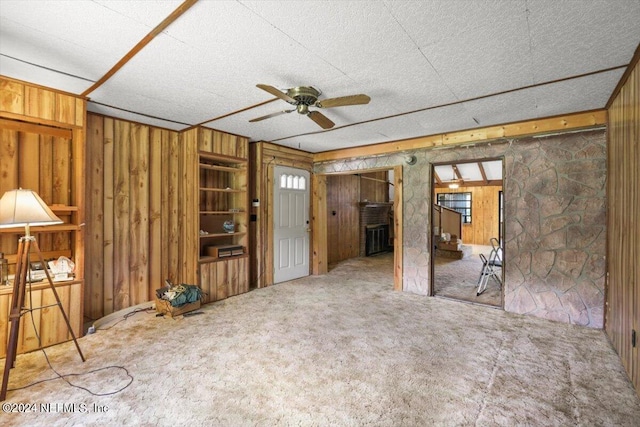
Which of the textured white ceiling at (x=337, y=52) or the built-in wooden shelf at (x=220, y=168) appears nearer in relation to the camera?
the textured white ceiling at (x=337, y=52)

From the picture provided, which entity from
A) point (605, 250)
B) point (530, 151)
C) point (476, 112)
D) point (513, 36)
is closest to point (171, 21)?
point (513, 36)

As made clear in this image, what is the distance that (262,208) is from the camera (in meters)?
4.87

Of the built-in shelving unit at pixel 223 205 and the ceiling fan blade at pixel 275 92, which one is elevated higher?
the ceiling fan blade at pixel 275 92

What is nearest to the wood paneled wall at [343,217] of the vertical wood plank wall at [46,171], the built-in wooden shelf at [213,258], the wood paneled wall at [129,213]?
the built-in wooden shelf at [213,258]

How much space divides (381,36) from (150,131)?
3398 mm

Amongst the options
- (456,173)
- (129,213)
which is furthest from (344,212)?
(456,173)

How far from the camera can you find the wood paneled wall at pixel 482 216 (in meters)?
9.95

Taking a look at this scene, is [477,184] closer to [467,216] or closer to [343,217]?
[467,216]

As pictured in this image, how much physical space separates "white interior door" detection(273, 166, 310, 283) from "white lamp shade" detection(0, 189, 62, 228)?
3103 millimetres

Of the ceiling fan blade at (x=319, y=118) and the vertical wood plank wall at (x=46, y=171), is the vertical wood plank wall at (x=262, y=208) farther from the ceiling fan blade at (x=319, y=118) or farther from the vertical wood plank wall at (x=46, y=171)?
the vertical wood plank wall at (x=46, y=171)

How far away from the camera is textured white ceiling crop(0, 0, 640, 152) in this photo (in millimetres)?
1656

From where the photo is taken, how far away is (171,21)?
1751mm

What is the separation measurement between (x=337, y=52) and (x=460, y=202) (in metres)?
10.2

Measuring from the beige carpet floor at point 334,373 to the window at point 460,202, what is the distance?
7.69 m
